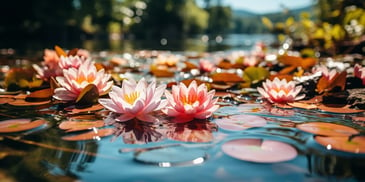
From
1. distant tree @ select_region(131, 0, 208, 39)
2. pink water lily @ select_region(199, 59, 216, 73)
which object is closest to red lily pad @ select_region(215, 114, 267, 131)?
pink water lily @ select_region(199, 59, 216, 73)

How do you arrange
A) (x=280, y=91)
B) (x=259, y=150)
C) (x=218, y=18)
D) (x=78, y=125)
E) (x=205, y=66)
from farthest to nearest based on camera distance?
1. (x=218, y=18)
2. (x=205, y=66)
3. (x=280, y=91)
4. (x=78, y=125)
5. (x=259, y=150)

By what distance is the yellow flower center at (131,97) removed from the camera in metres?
1.20

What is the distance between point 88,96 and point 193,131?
662mm

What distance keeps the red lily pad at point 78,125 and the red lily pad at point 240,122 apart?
494 mm

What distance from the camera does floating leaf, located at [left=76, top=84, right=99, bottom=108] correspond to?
144 centimetres

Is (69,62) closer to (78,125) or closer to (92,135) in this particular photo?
(78,125)

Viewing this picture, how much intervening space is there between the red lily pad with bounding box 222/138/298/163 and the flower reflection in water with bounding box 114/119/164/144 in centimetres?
25

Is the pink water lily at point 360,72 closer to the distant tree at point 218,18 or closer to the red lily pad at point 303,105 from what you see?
the red lily pad at point 303,105

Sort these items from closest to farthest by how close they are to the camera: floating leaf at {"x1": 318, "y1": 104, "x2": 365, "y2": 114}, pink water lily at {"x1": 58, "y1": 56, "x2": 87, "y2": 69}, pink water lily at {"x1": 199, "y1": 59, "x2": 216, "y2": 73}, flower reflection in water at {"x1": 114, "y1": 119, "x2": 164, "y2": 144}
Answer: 1. flower reflection in water at {"x1": 114, "y1": 119, "x2": 164, "y2": 144}
2. floating leaf at {"x1": 318, "y1": 104, "x2": 365, "y2": 114}
3. pink water lily at {"x1": 58, "y1": 56, "x2": 87, "y2": 69}
4. pink water lily at {"x1": 199, "y1": 59, "x2": 216, "y2": 73}

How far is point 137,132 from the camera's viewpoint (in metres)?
1.07

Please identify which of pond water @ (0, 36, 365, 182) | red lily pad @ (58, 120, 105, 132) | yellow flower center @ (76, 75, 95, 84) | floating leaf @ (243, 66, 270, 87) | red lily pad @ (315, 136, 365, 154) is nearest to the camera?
pond water @ (0, 36, 365, 182)

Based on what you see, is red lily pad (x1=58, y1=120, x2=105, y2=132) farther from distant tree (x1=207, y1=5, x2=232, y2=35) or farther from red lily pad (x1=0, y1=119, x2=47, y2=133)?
distant tree (x1=207, y1=5, x2=232, y2=35)

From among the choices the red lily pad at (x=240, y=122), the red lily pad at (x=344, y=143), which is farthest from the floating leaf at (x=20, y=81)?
the red lily pad at (x=344, y=143)

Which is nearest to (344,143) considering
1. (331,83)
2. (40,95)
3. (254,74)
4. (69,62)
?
(331,83)
